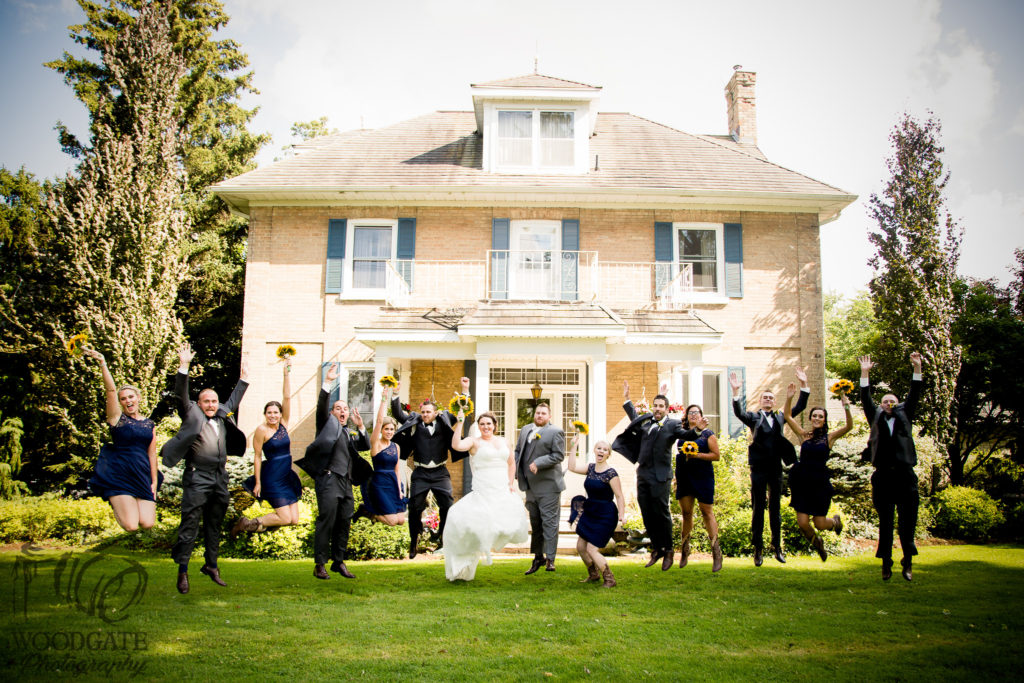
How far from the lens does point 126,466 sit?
7211 mm

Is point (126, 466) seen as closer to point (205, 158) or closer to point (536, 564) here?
point (536, 564)

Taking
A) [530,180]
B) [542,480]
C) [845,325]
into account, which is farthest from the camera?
[845,325]

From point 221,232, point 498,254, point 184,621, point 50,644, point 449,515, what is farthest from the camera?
point 221,232

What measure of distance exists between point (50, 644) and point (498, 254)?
457 inches

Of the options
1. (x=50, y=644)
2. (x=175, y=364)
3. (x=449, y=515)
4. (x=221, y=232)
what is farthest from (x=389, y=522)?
(x=221, y=232)

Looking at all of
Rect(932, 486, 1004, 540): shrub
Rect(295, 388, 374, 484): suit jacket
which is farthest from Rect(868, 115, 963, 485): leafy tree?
Rect(295, 388, 374, 484): suit jacket

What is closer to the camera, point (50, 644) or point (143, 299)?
point (50, 644)

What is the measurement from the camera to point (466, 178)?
1628 cm

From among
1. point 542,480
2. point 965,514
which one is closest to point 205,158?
point 542,480

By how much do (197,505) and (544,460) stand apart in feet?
13.2

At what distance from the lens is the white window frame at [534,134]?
54.4 ft

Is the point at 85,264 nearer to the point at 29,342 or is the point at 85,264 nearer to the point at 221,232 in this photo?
the point at 29,342

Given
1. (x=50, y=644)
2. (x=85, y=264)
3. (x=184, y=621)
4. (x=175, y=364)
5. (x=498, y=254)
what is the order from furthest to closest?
(x=498, y=254) < (x=175, y=364) < (x=85, y=264) < (x=184, y=621) < (x=50, y=644)

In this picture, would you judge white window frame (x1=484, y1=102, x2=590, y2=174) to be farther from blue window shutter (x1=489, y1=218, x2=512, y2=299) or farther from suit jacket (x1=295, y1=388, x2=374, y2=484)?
suit jacket (x1=295, y1=388, x2=374, y2=484)
